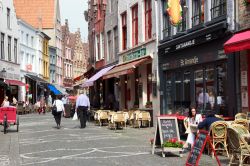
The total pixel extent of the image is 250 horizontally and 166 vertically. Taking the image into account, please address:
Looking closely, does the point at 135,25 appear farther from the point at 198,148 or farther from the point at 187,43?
the point at 198,148

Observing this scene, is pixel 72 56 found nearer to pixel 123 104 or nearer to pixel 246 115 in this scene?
pixel 123 104

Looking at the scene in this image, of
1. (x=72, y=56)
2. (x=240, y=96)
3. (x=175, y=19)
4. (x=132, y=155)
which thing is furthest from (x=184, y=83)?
(x=72, y=56)

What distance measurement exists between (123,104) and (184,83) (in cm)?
1142

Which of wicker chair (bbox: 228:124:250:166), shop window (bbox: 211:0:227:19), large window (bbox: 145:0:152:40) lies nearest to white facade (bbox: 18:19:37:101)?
large window (bbox: 145:0:152:40)

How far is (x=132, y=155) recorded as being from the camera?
42.2 feet

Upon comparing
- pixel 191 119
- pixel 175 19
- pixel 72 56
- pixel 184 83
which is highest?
pixel 72 56

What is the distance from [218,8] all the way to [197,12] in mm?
2157

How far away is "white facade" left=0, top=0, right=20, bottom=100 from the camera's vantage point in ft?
143

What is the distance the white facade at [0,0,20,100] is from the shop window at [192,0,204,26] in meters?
25.4

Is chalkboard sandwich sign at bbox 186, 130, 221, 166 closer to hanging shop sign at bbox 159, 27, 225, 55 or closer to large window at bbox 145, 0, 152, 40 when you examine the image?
hanging shop sign at bbox 159, 27, 225, 55

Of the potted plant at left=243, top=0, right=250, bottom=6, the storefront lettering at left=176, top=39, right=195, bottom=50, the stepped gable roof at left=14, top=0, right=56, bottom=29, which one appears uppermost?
the stepped gable roof at left=14, top=0, right=56, bottom=29

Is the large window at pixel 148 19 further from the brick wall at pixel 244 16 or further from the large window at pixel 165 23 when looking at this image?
the brick wall at pixel 244 16

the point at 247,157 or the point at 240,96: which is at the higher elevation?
the point at 240,96

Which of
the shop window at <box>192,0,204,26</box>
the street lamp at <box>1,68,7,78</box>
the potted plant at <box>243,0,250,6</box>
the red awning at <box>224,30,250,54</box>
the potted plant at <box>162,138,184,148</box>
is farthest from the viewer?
the street lamp at <box>1,68,7,78</box>
